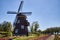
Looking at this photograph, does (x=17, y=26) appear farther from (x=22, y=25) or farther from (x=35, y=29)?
(x=35, y=29)

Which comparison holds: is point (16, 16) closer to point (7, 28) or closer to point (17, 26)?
point (17, 26)

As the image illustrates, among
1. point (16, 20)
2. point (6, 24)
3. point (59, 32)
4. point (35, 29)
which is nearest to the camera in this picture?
point (16, 20)

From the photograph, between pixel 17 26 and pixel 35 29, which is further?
pixel 35 29

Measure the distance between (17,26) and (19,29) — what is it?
0.29 meters

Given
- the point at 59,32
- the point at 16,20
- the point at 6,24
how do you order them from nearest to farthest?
the point at 16,20 < the point at 59,32 < the point at 6,24

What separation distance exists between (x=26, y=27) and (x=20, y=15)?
47.5 inches

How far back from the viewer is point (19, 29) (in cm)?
1274

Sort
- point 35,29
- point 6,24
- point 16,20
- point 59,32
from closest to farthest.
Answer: point 16,20
point 59,32
point 6,24
point 35,29

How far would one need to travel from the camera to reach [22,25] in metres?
12.8

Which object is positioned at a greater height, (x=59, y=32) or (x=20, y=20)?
(x=20, y=20)

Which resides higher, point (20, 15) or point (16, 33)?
point (20, 15)

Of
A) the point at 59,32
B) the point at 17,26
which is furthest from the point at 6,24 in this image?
the point at 59,32

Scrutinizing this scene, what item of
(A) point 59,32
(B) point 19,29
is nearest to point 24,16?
(B) point 19,29

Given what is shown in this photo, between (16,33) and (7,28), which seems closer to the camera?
(16,33)
